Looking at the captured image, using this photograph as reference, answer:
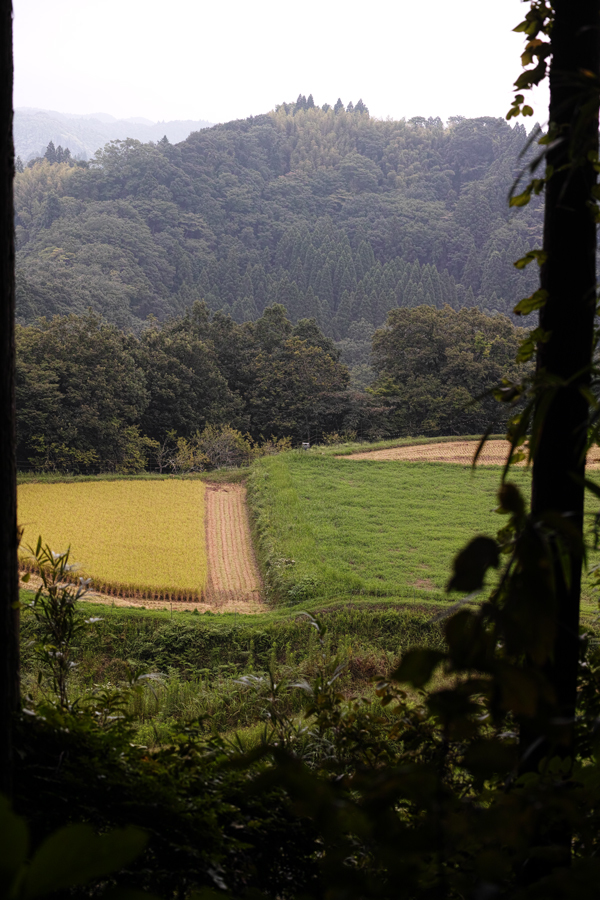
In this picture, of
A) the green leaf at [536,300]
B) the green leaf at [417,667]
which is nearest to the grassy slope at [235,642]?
the green leaf at [536,300]

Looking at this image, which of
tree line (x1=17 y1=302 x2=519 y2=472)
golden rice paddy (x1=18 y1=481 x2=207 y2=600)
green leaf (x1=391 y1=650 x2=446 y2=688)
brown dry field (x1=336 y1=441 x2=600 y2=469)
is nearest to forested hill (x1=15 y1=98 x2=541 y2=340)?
tree line (x1=17 y1=302 x2=519 y2=472)

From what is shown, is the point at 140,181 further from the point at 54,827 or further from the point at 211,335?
the point at 54,827

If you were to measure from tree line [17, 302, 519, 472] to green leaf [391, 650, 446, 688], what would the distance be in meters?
19.3

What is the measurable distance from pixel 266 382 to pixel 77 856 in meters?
23.9

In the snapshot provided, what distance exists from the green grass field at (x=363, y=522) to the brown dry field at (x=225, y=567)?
0.33 metres

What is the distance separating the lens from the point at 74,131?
166 m

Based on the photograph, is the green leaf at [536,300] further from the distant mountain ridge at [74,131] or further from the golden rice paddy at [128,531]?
the distant mountain ridge at [74,131]

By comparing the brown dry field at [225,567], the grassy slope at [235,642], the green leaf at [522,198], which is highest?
the green leaf at [522,198]

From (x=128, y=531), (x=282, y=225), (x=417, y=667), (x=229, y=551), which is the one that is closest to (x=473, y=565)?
(x=417, y=667)

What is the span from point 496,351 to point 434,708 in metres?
24.8

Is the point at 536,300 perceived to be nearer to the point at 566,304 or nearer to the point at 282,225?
the point at 566,304

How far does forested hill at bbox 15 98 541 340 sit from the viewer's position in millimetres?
47000

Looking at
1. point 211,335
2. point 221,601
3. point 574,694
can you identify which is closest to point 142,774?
point 574,694

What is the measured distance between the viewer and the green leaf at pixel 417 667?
14.1 inches
